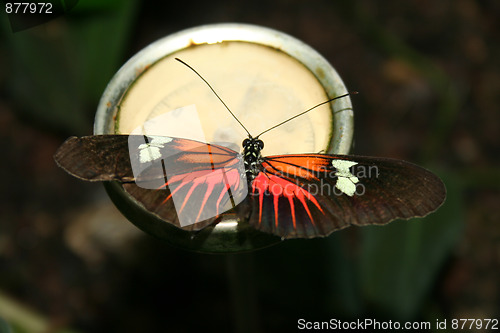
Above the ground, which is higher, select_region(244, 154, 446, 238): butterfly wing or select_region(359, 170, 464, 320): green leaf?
select_region(244, 154, 446, 238): butterfly wing

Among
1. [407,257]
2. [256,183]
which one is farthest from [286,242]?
[256,183]

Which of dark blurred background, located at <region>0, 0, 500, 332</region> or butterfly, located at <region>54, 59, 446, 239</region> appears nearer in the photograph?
butterfly, located at <region>54, 59, 446, 239</region>

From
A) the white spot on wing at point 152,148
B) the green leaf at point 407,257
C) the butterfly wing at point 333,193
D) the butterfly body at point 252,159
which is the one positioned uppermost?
Result: the white spot on wing at point 152,148

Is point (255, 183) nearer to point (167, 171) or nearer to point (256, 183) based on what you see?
point (256, 183)

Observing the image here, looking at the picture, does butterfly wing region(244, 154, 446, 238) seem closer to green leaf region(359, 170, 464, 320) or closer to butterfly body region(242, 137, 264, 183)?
butterfly body region(242, 137, 264, 183)

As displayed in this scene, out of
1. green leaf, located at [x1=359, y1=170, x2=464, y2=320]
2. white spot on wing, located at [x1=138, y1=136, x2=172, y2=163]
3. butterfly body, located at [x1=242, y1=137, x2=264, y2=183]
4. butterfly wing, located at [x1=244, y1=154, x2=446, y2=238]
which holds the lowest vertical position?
green leaf, located at [x1=359, y1=170, x2=464, y2=320]

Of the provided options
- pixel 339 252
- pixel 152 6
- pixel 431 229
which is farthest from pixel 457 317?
pixel 152 6

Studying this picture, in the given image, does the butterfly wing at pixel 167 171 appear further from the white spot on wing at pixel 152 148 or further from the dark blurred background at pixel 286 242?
the dark blurred background at pixel 286 242

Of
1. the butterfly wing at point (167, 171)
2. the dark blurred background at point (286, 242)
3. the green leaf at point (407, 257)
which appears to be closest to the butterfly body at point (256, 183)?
the butterfly wing at point (167, 171)

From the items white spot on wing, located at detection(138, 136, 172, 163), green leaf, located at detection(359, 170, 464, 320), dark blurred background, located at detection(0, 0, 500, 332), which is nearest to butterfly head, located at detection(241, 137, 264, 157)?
white spot on wing, located at detection(138, 136, 172, 163)
